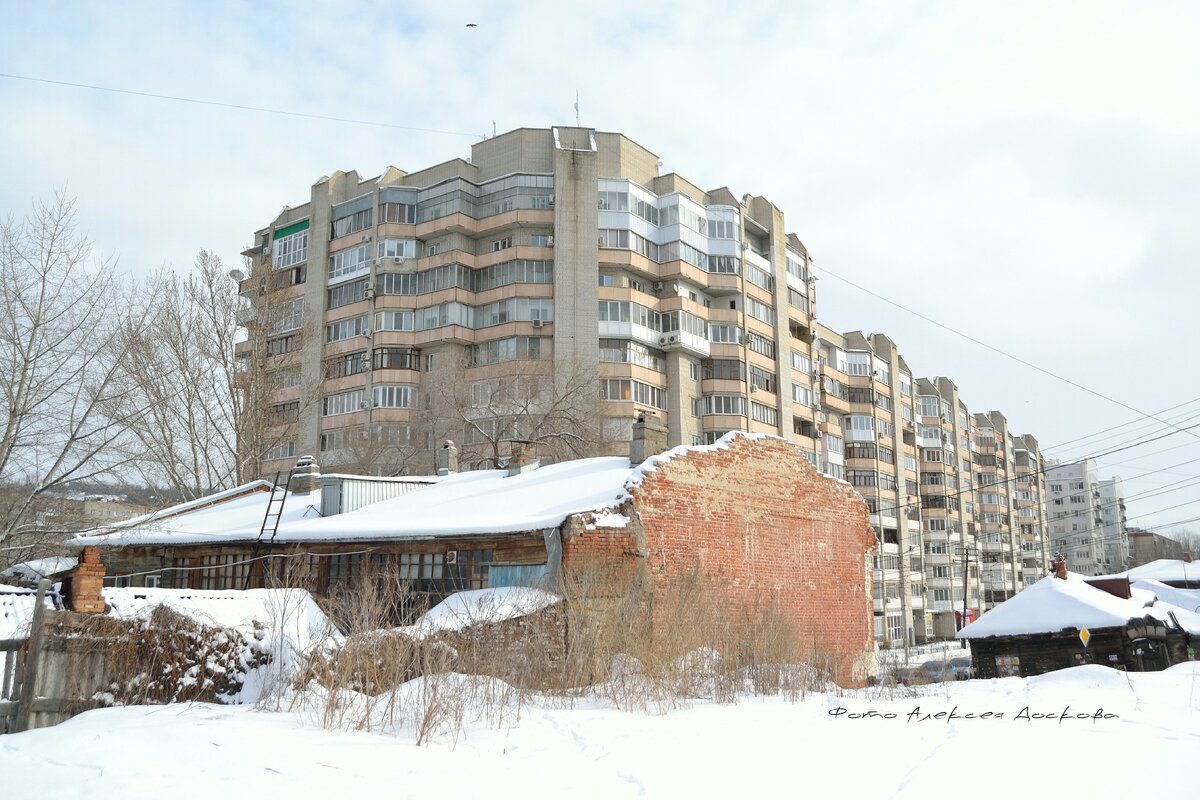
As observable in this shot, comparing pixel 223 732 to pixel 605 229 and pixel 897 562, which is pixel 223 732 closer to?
pixel 605 229

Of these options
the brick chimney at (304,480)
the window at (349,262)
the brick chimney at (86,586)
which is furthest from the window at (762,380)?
the brick chimney at (86,586)

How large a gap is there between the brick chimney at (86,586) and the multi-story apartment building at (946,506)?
7350 cm

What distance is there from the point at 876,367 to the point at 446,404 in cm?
4506

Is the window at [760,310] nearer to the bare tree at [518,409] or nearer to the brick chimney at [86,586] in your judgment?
the bare tree at [518,409]

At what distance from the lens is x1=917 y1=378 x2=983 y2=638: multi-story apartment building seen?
3125 inches

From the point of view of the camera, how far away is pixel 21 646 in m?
10.6

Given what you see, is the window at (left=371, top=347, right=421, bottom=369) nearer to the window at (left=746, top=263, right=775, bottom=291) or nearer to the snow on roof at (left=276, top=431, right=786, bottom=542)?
the window at (left=746, top=263, right=775, bottom=291)

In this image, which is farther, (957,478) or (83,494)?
(957,478)

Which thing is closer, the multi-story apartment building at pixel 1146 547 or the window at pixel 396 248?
the window at pixel 396 248

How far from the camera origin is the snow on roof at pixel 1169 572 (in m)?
52.8

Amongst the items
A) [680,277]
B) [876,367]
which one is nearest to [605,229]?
[680,277]

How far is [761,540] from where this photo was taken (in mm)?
21719

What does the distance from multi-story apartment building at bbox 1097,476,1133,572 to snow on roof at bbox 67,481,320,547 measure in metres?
151

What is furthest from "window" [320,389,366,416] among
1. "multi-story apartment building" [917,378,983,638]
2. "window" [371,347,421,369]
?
"multi-story apartment building" [917,378,983,638]
